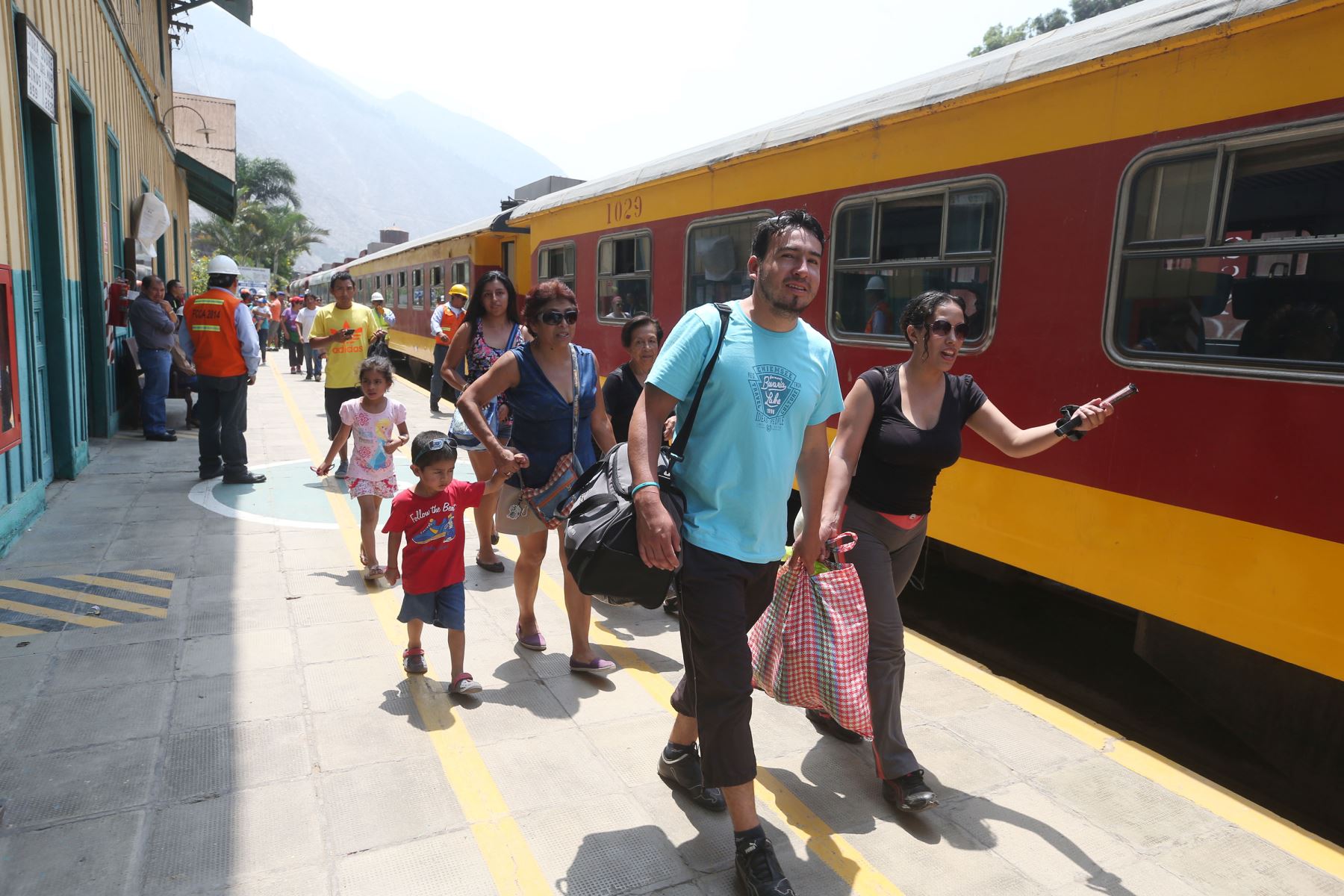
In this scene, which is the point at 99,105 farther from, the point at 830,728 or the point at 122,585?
the point at 830,728

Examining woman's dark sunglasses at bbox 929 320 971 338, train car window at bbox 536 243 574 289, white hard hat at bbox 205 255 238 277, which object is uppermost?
train car window at bbox 536 243 574 289

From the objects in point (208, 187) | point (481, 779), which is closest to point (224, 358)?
point (481, 779)

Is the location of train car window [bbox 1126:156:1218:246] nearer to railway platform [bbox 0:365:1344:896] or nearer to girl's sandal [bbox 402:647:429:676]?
railway platform [bbox 0:365:1344:896]

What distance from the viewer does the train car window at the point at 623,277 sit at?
7.65 m

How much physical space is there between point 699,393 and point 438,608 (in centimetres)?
181

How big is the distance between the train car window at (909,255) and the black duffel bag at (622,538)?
2.45 m

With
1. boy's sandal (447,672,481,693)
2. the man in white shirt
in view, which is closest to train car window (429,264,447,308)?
the man in white shirt

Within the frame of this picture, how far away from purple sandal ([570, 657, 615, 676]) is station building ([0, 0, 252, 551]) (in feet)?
12.6

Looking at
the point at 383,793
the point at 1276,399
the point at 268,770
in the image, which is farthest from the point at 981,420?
the point at 268,770

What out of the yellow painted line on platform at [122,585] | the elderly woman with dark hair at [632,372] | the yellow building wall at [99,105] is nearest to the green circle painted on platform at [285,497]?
the yellow painted line on platform at [122,585]

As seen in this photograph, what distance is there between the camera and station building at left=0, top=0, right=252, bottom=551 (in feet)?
19.8

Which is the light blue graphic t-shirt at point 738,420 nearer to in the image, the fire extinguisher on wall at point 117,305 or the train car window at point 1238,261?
the train car window at point 1238,261

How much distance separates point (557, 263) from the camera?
9531 millimetres

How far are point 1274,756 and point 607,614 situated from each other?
3230 millimetres
